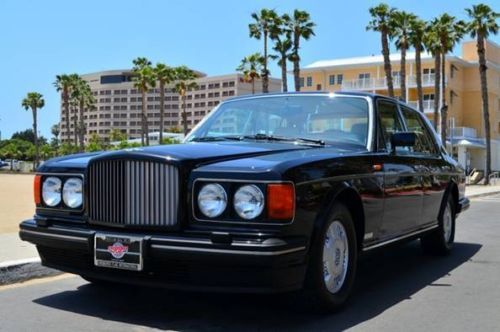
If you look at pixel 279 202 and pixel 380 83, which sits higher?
pixel 380 83

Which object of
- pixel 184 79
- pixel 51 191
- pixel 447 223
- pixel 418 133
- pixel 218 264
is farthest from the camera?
pixel 184 79

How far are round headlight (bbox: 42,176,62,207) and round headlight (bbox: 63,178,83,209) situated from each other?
0.09 meters

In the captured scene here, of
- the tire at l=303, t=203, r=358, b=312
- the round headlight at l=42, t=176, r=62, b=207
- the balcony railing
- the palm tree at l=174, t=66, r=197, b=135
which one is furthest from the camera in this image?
the palm tree at l=174, t=66, r=197, b=135

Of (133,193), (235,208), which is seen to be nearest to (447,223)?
(235,208)

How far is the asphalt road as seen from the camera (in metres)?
4.69

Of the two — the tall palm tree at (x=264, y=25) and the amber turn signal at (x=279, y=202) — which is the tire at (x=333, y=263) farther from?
the tall palm tree at (x=264, y=25)

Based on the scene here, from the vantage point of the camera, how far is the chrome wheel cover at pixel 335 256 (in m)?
4.81

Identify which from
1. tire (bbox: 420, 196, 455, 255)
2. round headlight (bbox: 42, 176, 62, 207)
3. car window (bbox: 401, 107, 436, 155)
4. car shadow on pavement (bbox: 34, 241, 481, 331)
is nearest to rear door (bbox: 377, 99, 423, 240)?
car window (bbox: 401, 107, 436, 155)

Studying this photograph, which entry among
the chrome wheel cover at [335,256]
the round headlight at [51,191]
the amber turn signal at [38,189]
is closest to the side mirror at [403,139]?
the chrome wheel cover at [335,256]

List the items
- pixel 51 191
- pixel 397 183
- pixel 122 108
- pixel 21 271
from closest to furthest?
pixel 51 191
pixel 397 183
pixel 21 271
pixel 122 108

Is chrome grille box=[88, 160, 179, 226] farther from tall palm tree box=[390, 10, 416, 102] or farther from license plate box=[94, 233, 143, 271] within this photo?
tall palm tree box=[390, 10, 416, 102]

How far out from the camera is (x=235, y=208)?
4.28 meters

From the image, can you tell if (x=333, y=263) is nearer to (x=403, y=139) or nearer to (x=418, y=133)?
(x=403, y=139)

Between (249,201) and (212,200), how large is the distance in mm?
266
